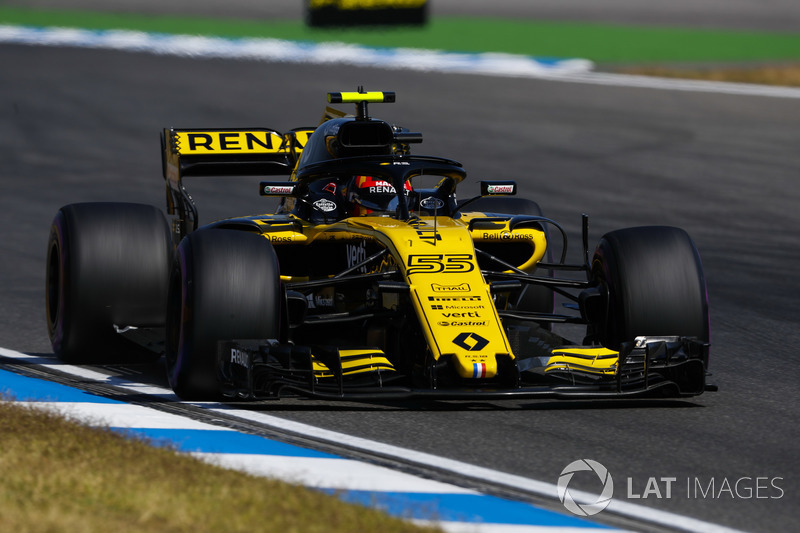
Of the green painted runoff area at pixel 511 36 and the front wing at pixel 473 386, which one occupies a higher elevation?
the green painted runoff area at pixel 511 36

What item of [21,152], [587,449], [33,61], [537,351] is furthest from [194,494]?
[33,61]

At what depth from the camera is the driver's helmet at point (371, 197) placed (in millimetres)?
8570

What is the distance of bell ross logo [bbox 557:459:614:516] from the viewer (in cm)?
544

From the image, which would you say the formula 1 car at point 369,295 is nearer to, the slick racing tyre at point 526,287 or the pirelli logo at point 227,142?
the slick racing tyre at point 526,287

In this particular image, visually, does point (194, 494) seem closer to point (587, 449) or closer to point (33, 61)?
point (587, 449)

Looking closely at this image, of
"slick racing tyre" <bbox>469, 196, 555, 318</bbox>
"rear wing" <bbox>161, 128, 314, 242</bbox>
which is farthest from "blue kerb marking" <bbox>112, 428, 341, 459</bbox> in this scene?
"rear wing" <bbox>161, 128, 314, 242</bbox>

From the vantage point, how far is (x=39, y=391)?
24.9ft

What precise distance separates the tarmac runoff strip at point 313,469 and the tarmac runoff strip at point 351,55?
17392mm

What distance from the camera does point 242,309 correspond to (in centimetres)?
719

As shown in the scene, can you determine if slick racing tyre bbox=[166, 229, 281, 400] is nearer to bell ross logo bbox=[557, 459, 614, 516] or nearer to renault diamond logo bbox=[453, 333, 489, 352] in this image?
renault diamond logo bbox=[453, 333, 489, 352]

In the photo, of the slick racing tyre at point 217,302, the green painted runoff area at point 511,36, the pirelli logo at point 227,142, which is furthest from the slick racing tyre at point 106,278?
the green painted runoff area at point 511,36

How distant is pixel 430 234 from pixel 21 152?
1143cm

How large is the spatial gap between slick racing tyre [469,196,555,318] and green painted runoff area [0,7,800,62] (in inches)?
680

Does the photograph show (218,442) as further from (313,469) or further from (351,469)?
(351,469)
